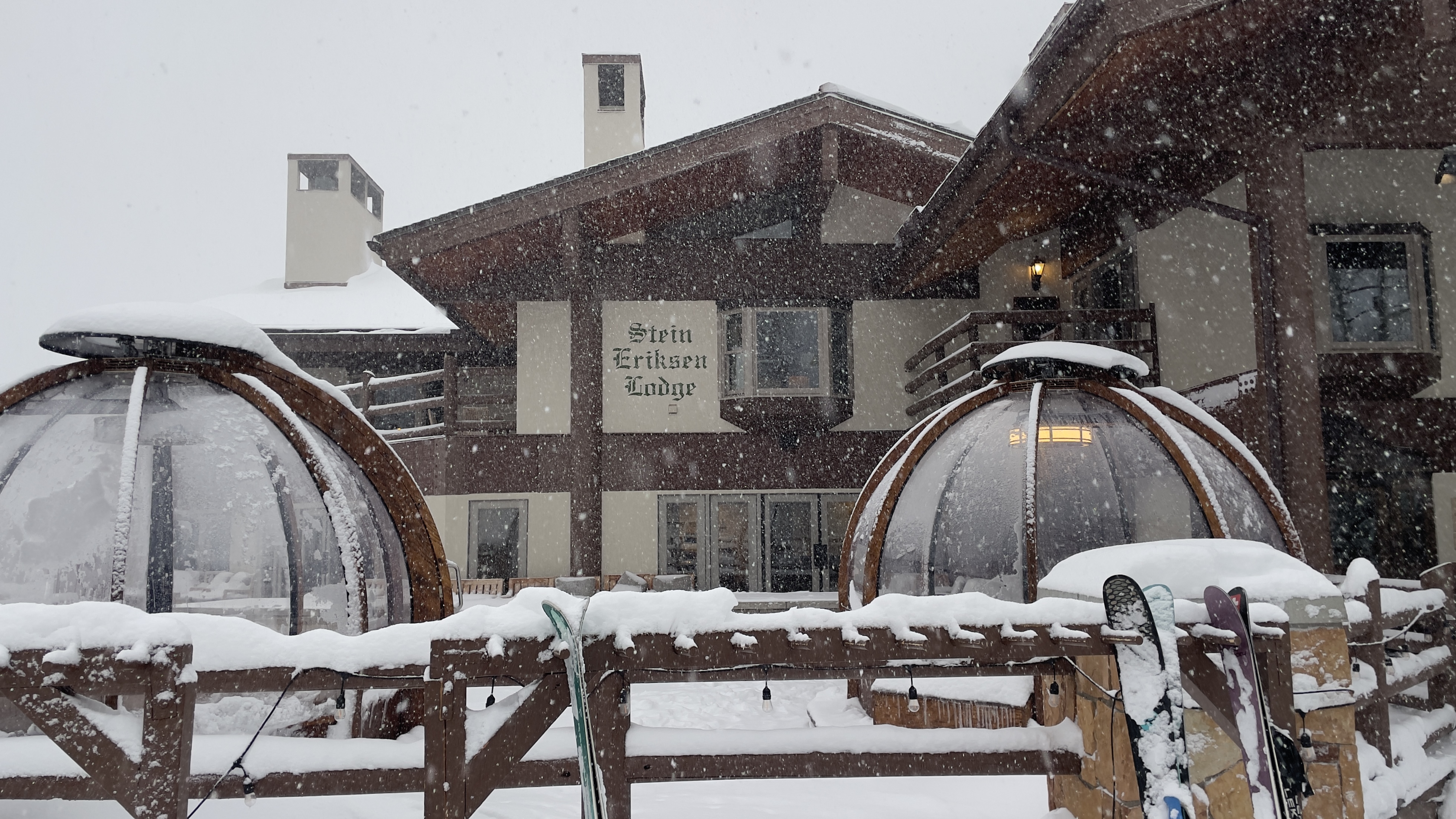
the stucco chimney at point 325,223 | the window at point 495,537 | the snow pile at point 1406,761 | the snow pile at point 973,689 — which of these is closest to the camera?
the snow pile at point 1406,761

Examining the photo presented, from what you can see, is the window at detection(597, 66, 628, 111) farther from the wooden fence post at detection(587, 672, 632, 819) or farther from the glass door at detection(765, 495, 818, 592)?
the wooden fence post at detection(587, 672, 632, 819)

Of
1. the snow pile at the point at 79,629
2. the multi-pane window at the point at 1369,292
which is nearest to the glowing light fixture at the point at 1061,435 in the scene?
the multi-pane window at the point at 1369,292

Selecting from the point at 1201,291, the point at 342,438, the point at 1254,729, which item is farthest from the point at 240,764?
the point at 1201,291

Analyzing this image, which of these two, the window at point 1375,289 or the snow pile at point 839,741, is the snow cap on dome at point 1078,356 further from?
the snow pile at point 839,741

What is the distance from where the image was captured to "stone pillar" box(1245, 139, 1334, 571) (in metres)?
7.94

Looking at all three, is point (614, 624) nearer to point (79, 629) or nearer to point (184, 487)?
point (79, 629)

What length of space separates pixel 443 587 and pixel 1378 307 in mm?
9953

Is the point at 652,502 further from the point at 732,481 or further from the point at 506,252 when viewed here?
the point at 506,252

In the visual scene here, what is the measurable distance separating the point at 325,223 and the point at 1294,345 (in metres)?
23.2

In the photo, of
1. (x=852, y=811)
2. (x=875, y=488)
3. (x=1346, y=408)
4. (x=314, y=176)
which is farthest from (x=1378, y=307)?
(x=314, y=176)

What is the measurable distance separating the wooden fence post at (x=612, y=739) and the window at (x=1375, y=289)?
9.19m

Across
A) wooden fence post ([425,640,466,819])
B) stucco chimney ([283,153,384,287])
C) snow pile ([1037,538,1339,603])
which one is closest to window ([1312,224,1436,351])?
snow pile ([1037,538,1339,603])

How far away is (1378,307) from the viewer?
9281mm

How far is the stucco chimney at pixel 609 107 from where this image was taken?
17891mm
